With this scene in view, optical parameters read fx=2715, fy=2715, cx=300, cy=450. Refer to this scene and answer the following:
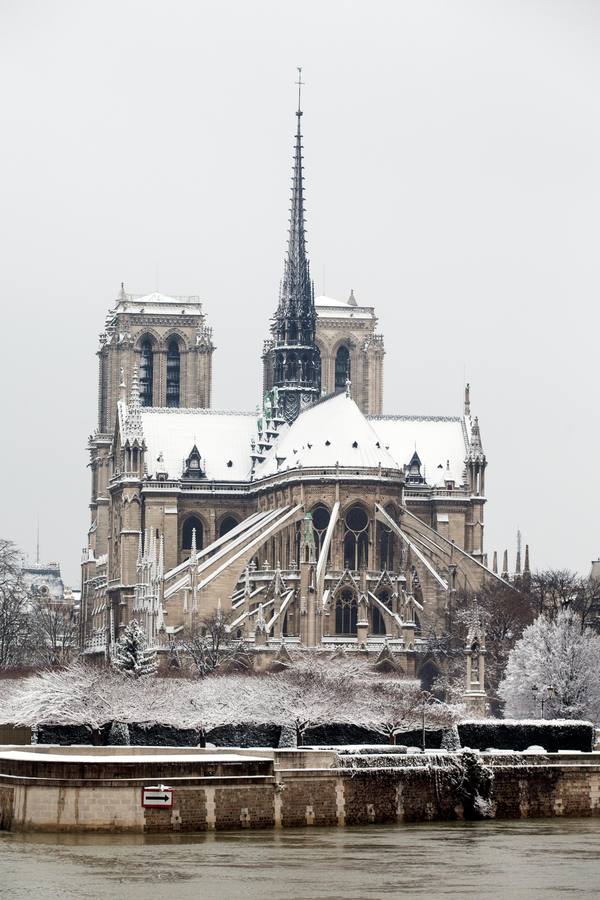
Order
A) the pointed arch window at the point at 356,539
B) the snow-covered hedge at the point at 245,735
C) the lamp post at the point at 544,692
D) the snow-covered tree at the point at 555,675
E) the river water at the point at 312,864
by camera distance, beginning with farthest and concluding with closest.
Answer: the pointed arch window at the point at 356,539 < the snow-covered tree at the point at 555,675 < the lamp post at the point at 544,692 < the snow-covered hedge at the point at 245,735 < the river water at the point at 312,864

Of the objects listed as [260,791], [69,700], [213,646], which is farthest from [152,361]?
[260,791]

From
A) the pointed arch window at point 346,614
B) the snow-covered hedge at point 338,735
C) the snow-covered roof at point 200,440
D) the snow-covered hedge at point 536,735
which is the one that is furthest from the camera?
the snow-covered roof at point 200,440

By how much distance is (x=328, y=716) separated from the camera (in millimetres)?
109812

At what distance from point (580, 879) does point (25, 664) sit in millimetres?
113972

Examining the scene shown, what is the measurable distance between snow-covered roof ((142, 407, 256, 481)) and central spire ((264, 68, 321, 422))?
3.68 m

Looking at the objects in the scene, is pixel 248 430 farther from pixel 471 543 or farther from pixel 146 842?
pixel 146 842

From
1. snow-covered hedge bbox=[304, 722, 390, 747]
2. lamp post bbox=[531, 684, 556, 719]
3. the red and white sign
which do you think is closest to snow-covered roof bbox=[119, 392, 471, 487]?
lamp post bbox=[531, 684, 556, 719]

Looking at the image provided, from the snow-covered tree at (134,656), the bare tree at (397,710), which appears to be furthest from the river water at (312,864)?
the snow-covered tree at (134,656)

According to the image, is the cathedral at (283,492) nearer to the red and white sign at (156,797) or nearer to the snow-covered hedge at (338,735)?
the snow-covered hedge at (338,735)

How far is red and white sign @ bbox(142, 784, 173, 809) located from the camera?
72.7 m

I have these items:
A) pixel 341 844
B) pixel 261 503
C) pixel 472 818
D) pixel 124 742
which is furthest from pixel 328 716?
pixel 261 503

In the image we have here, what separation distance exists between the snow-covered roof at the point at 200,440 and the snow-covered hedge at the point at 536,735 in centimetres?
8531

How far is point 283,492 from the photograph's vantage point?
167 metres

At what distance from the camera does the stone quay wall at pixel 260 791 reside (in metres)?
72.8
